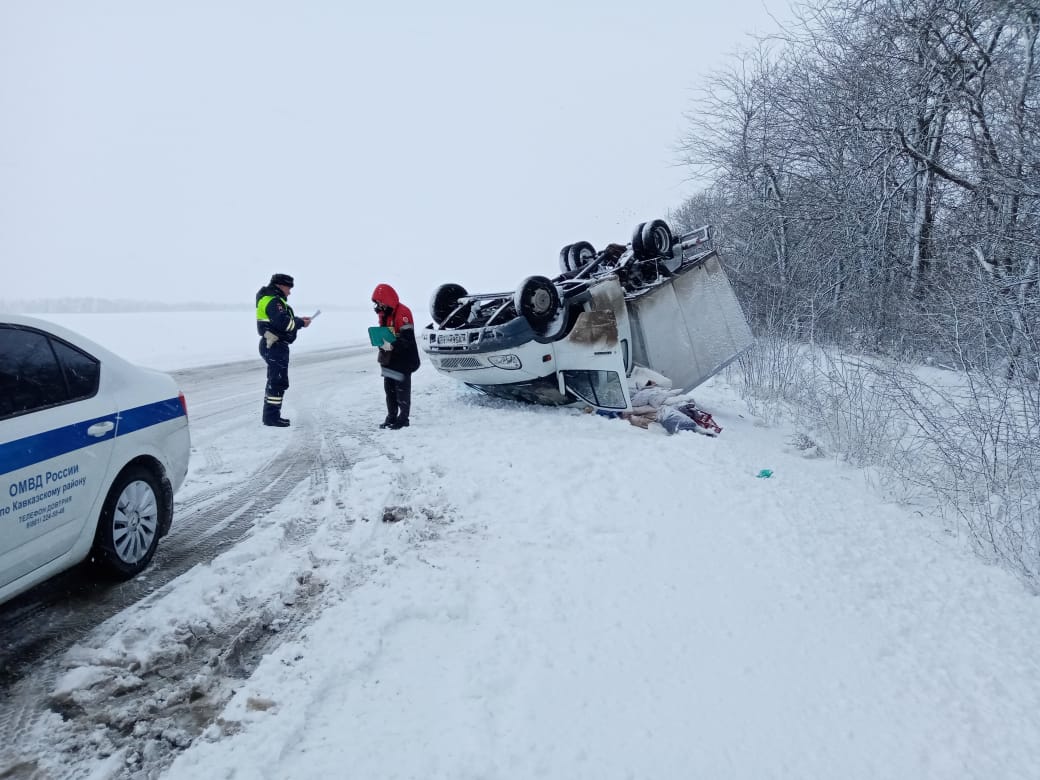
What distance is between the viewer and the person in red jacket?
6648mm

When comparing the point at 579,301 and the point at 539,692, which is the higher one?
the point at 579,301

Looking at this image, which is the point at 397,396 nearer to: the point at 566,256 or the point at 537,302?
the point at 537,302

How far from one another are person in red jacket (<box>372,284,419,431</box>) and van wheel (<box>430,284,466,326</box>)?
1480 mm

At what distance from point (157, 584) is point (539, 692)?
2.21 metres

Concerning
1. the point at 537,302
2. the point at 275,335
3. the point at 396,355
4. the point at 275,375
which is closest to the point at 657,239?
the point at 537,302

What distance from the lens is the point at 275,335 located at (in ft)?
22.1

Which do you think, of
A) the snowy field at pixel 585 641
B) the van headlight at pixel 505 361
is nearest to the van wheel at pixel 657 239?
the van headlight at pixel 505 361

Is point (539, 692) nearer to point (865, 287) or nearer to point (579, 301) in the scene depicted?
point (579, 301)

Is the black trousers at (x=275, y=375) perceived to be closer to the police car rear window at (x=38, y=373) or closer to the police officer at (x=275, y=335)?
the police officer at (x=275, y=335)

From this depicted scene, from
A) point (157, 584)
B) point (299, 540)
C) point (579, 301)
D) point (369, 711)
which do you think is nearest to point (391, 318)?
point (579, 301)

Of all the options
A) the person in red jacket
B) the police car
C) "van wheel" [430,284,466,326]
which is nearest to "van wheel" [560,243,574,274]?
"van wheel" [430,284,466,326]

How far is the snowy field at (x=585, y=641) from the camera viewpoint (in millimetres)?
1919

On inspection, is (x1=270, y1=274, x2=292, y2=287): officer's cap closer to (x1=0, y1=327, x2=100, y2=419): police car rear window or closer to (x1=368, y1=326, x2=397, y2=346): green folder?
(x1=368, y1=326, x2=397, y2=346): green folder

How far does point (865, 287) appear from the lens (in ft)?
36.0
